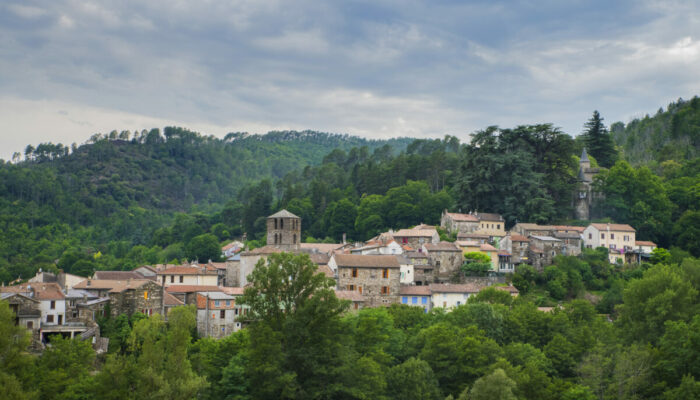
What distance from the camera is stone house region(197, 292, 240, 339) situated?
52.8m

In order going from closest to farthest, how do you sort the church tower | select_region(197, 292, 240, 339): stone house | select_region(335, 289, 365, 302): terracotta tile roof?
select_region(197, 292, 240, 339): stone house, select_region(335, 289, 365, 302): terracotta tile roof, the church tower

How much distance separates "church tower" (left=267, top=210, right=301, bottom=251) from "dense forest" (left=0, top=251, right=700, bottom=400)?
1656cm

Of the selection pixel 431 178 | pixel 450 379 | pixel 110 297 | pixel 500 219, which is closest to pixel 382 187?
pixel 431 178

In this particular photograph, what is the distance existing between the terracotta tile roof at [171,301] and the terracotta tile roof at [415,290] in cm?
1792

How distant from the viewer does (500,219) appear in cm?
7631

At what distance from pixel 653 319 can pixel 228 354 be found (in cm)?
2705

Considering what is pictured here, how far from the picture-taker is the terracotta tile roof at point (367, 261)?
5828 cm

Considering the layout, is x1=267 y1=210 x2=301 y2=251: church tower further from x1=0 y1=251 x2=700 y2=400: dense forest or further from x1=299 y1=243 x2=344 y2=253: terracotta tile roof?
x1=0 y1=251 x2=700 y2=400: dense forest

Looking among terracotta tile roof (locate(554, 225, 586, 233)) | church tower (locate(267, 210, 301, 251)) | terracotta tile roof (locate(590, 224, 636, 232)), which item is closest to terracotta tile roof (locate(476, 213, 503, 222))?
terracotta tile roof (locate(554, 225, 586, 233))

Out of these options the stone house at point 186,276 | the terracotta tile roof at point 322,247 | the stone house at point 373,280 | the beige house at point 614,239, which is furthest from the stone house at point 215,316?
the beige house at point 614,239

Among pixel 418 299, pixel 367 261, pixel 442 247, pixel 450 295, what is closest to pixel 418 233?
pixel 442 247

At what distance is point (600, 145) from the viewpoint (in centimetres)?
9144

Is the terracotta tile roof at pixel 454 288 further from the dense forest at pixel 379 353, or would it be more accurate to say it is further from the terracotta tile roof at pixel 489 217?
the terracotta tile roof at pixel 489 217

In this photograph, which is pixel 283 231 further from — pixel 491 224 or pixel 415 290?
pixel 491 224
